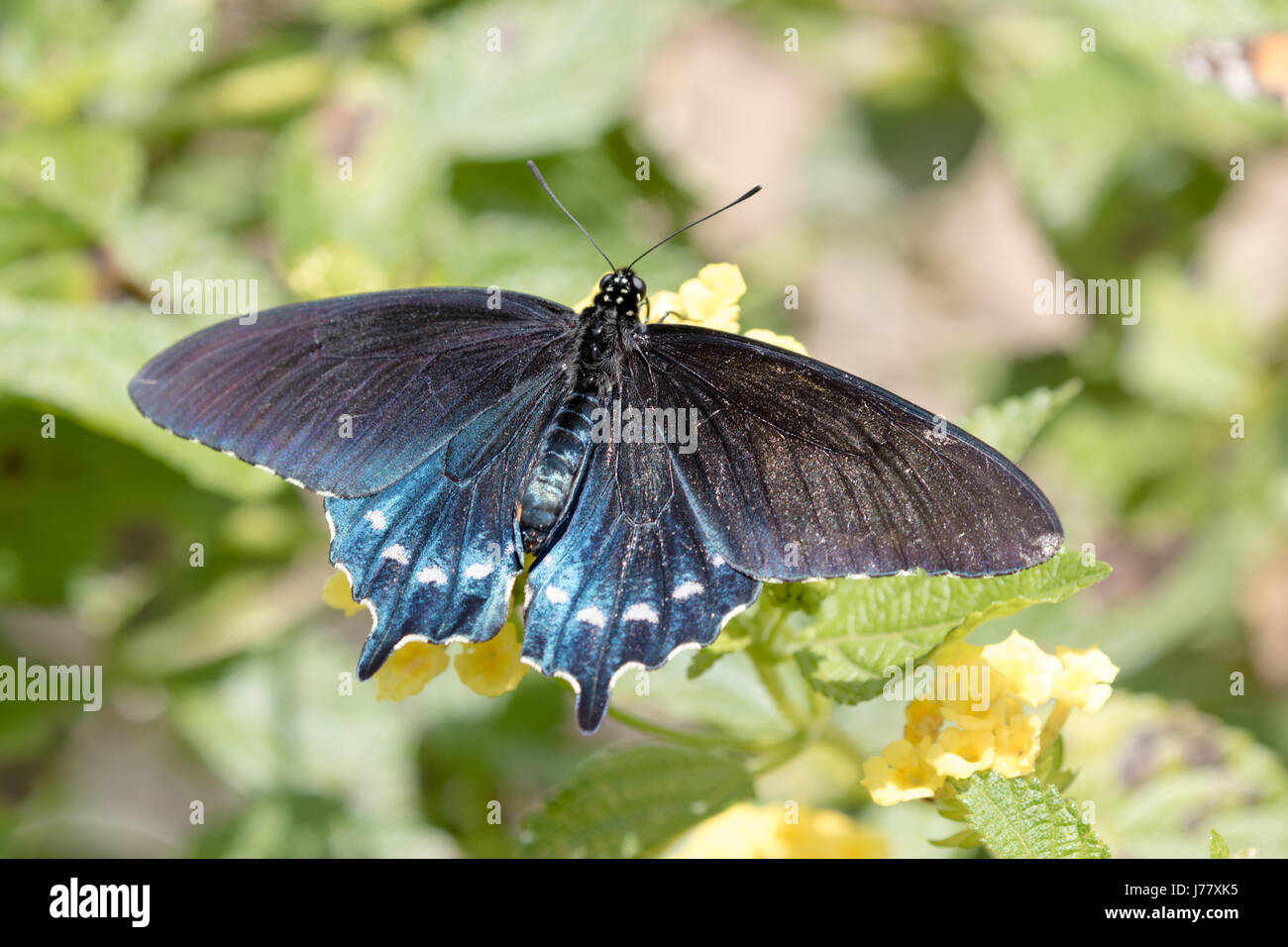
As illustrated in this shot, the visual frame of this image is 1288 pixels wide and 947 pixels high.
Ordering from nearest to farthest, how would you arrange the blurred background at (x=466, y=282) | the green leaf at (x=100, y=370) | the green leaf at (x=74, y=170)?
1. the green leaf at (x=100, y=370)
2. the blurred background at (x=466, y=282)
3. the green leaf at (x=74, y=170)

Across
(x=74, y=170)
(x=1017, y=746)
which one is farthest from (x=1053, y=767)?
(x=74, y=170)

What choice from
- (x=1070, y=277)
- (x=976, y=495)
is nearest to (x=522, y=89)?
(x=1070, y=277)

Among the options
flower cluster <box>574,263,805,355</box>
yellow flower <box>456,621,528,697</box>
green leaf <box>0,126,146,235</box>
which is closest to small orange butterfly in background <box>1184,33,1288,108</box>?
flower cluster <box>574,263,805,355</box>

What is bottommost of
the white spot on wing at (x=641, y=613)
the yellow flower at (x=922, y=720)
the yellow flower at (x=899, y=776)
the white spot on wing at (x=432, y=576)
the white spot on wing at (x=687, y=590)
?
the yellow flower at (x=899, y=776)

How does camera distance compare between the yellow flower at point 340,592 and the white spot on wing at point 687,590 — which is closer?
the white spot on wing at point 687,590

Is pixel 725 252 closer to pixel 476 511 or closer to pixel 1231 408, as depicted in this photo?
pixel 1231 408

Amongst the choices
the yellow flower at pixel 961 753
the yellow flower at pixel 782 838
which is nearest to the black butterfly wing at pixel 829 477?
the yellow flower at pixel 961 753

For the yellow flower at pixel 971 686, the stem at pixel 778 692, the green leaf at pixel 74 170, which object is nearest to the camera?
the yellow flower at pixel 971 686

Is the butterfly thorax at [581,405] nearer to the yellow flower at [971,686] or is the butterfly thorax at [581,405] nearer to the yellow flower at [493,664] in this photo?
the yellow flower at [493,664]
